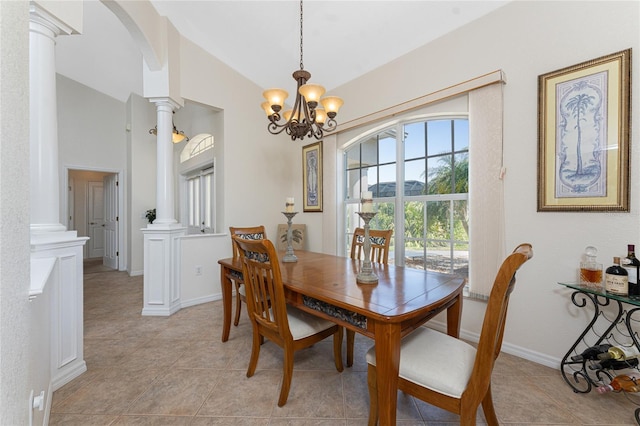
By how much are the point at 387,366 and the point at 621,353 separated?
60.7 inches

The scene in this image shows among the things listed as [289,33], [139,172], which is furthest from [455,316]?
[139,172]

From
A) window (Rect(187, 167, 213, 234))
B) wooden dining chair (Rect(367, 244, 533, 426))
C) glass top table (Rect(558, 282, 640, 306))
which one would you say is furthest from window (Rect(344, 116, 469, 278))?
window (Rect(187, 167, 213, 234))

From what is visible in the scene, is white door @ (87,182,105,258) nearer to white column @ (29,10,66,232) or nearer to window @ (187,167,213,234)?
window @ (187,167,213,234)

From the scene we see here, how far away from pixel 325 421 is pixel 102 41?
507 centimetres

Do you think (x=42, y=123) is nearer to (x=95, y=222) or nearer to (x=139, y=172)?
(x=139, y=172)

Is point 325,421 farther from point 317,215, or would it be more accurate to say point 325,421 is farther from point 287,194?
point 287,194

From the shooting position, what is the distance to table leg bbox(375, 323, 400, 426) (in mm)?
1135

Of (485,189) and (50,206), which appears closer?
(50,206)

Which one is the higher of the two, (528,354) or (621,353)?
(621,353)

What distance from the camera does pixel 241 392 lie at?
171 cm

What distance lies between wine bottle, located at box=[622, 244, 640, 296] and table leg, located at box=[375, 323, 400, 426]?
1552mm

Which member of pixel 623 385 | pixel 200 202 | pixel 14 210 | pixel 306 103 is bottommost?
pixel 623 385

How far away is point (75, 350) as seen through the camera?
1.88 m

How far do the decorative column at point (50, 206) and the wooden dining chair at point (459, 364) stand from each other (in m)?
2.06
